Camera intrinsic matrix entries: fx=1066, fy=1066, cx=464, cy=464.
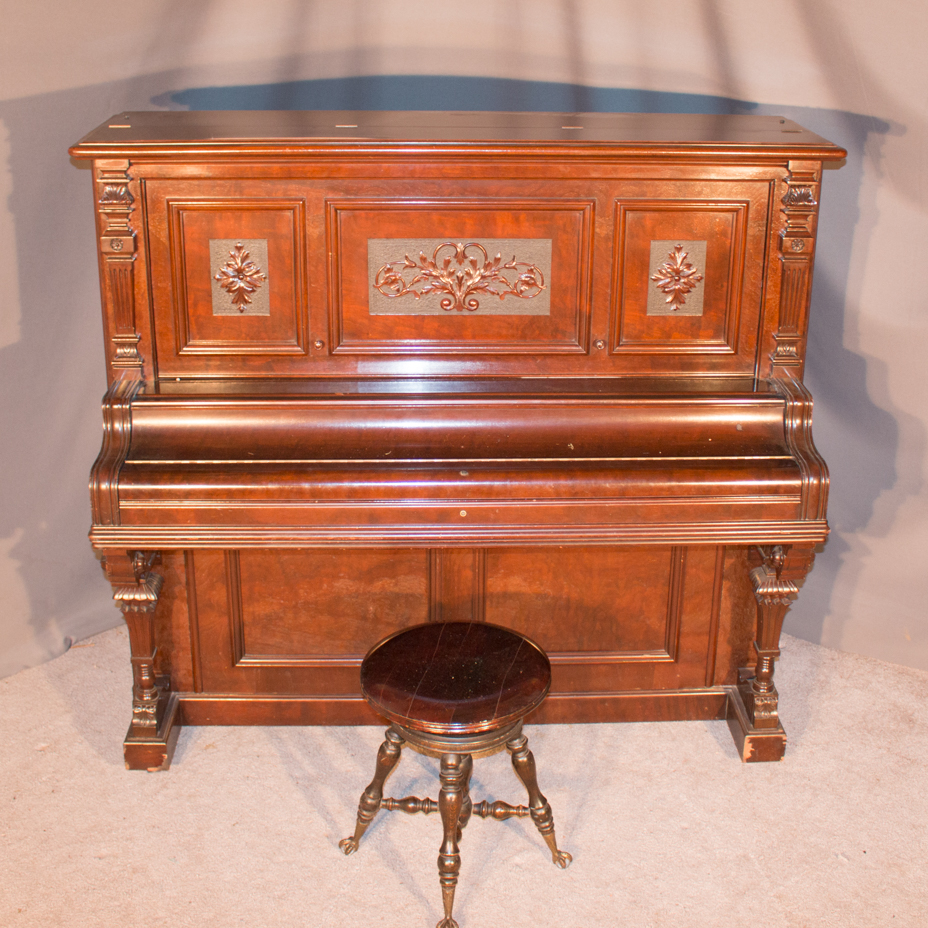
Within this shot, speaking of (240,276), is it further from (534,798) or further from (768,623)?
(768,623)

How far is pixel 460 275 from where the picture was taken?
259 centimetres

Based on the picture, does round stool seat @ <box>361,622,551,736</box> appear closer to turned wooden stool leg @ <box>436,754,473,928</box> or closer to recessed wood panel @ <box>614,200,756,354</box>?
turned wooden stool leg @ <box>436,754,473,928</box>

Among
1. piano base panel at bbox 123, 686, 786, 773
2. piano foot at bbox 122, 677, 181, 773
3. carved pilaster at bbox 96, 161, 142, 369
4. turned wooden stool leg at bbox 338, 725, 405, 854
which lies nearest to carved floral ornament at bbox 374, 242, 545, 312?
carved pilaster at bbox 96, 161, 142, 369

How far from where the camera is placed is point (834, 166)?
10.2 feet

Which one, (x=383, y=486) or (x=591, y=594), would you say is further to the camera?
(x=591, y=594)

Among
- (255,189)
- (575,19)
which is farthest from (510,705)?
(575,19)

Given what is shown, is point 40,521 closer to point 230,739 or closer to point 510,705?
point 230,739

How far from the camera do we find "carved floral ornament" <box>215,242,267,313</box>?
2555mm

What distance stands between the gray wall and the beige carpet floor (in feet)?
2.22

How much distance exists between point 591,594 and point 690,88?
60.4 inches

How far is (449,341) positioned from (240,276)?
1.73 feet

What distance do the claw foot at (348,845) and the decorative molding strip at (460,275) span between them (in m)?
1.26

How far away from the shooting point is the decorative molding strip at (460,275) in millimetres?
2572

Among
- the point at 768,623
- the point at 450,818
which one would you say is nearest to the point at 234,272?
the point at 450,818
